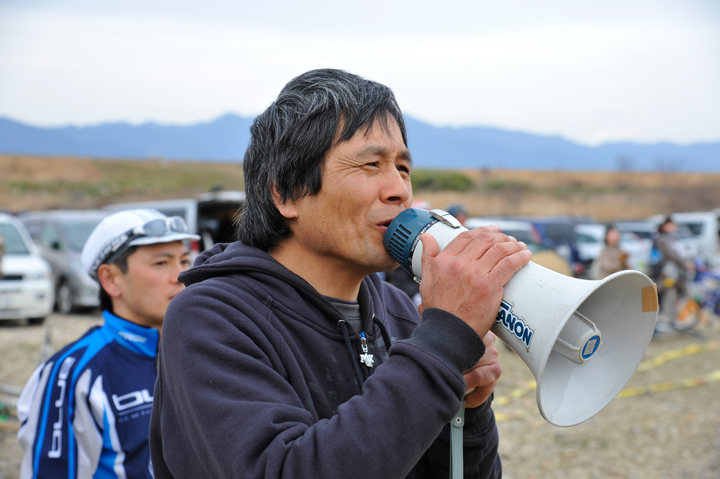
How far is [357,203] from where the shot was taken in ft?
5.00

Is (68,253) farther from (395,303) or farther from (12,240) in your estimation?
(395,303)

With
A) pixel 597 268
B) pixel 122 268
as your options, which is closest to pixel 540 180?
pixel 597 268

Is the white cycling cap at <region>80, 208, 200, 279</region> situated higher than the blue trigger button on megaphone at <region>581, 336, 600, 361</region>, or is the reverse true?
the blue trigger button on megaphone at <region>581, 336, 600, 361</region>

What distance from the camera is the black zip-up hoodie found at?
1.15m

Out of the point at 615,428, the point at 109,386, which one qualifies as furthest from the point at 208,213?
the point at 109,386

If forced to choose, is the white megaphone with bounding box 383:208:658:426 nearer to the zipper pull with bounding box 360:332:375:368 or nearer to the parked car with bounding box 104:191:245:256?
the zipper pull with bounding box 360:332:375:368

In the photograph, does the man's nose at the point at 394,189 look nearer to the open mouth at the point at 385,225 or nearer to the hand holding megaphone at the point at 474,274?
the open mouth at the point at 385,225

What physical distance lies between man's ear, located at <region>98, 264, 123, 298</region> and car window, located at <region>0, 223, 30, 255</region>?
8.88 m

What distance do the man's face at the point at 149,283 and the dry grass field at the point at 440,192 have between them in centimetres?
3780

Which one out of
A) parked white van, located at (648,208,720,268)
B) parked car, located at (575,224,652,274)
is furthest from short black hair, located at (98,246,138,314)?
parked white van, located at (648,208,720,268)

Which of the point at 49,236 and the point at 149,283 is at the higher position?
the point at 149,283

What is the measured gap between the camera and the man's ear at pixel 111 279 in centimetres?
280

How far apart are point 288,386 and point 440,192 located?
168 feet

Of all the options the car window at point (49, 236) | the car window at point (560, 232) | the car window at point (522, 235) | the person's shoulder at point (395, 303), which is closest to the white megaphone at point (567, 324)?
the person's shoulder at point (395, 303)
